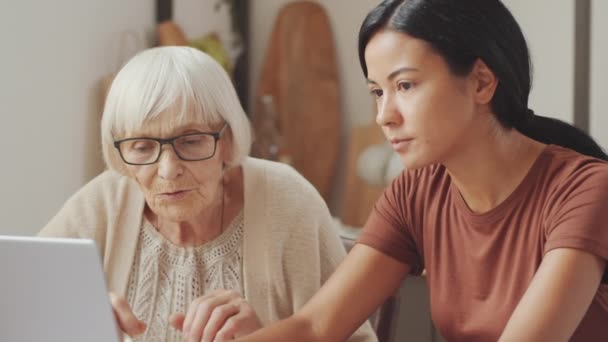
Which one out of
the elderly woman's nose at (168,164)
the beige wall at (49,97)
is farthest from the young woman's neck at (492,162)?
the beige wall at (49,97)

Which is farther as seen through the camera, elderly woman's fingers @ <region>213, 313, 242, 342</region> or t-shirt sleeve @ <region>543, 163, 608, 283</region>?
elderly woman's fingers @ <region>213, 313, 242, 342</region>

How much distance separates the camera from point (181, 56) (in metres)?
1.58

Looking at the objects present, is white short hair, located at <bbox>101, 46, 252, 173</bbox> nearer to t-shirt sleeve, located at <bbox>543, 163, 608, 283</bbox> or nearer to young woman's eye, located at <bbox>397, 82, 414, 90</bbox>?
young woman's eye, located at <bbox>397, 82, 414, 90</bbox>

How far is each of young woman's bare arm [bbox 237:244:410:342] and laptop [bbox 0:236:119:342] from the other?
1.22 feet

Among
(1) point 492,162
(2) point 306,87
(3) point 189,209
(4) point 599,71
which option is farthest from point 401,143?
(2) point 306,87

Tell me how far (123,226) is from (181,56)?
34cm

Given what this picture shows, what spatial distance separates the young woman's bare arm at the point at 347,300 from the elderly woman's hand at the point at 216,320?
4cm

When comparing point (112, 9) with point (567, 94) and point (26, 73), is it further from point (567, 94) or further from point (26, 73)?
point (567, 94)

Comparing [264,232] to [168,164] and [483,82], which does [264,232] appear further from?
[483,82]

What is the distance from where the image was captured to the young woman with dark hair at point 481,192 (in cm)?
118

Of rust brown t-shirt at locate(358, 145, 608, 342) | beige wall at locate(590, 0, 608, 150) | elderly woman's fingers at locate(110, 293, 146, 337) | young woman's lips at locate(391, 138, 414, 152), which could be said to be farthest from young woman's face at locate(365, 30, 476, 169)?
beige wall at locate(590, 0, 608, 150)

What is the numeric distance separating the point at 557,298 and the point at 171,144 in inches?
27.6

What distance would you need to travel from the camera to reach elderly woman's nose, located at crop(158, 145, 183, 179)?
5.03ft

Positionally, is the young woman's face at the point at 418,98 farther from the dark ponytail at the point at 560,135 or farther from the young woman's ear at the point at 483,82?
the dark ponytail at the point at 560,135
